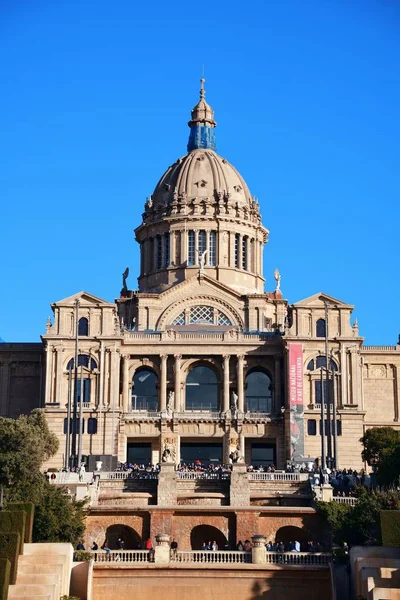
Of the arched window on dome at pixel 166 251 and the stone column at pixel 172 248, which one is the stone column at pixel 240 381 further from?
the arched window on dome at pixel 166 251

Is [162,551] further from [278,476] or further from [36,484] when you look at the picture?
[278,476]

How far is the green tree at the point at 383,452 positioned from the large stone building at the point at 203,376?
3.26 m

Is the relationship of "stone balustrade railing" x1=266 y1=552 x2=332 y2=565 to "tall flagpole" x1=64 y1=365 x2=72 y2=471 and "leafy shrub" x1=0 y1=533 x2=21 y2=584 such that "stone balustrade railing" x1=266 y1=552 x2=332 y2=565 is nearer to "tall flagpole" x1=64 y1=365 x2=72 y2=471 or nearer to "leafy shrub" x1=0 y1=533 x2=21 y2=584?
"leafy shrub" x1=0 y1=533 x2=21 y2=584

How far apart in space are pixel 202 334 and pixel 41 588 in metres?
47.5

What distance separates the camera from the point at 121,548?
219 feet

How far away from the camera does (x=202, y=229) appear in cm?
11119

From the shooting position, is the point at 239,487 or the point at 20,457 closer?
the point at 20,457

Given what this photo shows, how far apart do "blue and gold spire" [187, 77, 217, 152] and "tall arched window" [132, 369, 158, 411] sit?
26984 millimetres

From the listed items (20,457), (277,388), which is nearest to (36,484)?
(20,457)

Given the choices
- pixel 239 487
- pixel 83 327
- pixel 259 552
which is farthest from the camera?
pixel 83 327

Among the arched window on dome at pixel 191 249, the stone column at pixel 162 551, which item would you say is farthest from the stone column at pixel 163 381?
the stone column at pixel 162 551

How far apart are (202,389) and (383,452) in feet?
78.7

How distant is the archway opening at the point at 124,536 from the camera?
6906 cm

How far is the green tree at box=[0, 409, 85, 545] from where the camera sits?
208ft
